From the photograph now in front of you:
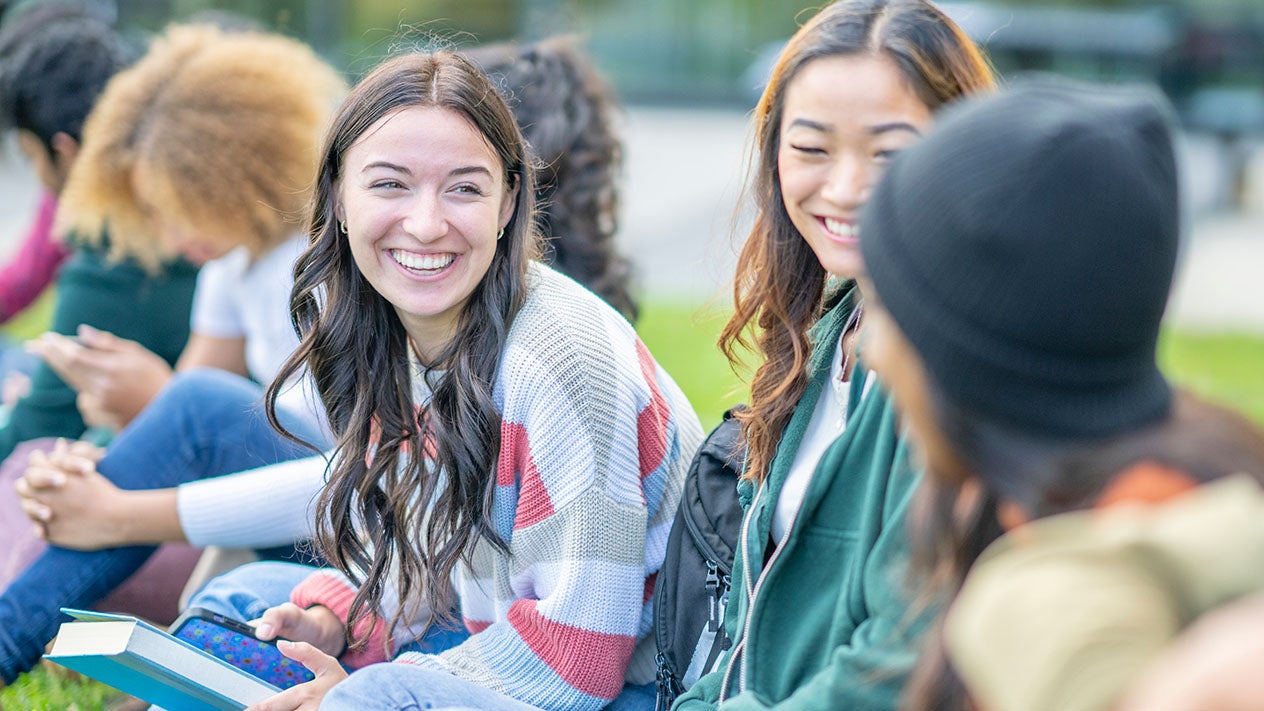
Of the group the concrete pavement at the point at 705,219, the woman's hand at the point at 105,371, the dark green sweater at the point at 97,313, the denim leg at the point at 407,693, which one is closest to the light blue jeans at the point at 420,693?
the denim leg at the point at 407,693

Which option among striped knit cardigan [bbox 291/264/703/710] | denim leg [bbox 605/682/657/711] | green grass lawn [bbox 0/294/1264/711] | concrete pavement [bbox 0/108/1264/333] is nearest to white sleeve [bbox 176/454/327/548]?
striped knit cardigan [bbox 291/264/703/710]

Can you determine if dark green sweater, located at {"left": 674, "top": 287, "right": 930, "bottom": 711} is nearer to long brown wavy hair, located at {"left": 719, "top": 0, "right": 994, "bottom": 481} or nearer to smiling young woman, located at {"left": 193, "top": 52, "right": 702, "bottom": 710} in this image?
long brown wavy hair, located at {"left": 719, "top": 0, "right": 994, "bottom": 481}

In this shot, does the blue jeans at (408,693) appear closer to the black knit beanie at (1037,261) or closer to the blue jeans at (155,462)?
the blue jeans at (155,462)

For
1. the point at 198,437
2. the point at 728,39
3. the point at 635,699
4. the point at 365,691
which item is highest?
the point at 365,691

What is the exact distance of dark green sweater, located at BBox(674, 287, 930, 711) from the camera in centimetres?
173

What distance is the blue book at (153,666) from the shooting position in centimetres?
222

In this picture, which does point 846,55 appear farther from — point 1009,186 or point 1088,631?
point 1088,631

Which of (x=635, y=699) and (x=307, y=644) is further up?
(x=307, y=644)

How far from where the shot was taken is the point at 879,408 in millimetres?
1930

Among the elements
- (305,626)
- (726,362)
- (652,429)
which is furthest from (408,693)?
(726,362)

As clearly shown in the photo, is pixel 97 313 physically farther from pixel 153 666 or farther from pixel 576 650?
pixel 576 650

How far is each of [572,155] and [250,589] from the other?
1.37 meters

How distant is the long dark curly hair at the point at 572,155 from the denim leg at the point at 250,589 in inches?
39.4

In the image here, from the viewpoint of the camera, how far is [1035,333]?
53.6 inches
